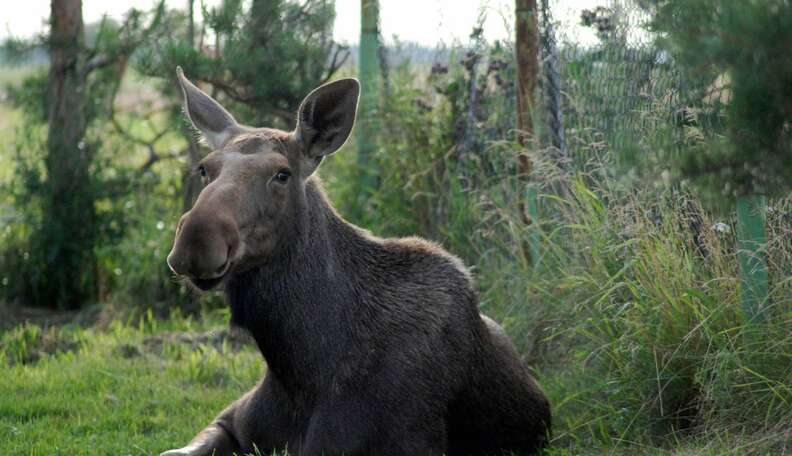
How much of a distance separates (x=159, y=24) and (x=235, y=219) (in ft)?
19.3

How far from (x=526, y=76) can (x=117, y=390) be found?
334cm

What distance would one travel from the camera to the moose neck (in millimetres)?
5418

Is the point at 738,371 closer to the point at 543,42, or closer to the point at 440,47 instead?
the point at 543,42

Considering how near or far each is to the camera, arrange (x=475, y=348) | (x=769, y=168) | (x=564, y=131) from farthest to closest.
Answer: (x=564, y=131), (x=475, y=348), (x=769, y=168)

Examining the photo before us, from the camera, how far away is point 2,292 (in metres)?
10.4

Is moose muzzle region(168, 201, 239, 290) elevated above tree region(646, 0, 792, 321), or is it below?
below

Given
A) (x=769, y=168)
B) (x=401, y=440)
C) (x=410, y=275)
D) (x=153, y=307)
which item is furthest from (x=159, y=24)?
(x=769, y=168)

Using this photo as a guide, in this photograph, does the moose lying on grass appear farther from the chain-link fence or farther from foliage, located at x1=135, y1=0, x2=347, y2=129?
foliage, located at x1=135, y1=0, x2=347, y2=129

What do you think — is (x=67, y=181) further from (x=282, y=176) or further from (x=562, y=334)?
(x=282, y=176)

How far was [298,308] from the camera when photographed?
216 inches

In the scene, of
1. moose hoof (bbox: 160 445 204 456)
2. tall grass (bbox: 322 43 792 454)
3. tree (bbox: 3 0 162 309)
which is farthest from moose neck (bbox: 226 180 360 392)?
tree (bbox: 3 0 162 309)

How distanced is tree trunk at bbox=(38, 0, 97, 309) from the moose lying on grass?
15.8 ft

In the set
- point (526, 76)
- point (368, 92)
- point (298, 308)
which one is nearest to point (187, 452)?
point (298, 308)

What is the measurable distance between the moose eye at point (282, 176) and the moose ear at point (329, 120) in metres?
0.32
